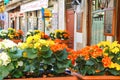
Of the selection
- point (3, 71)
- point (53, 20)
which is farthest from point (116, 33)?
point (53, 20)

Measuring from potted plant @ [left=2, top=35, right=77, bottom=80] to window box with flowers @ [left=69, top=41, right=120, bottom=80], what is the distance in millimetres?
171

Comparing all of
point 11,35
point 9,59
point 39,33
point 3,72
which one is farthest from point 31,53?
point 11,35

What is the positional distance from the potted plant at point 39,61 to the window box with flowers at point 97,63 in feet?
0.56

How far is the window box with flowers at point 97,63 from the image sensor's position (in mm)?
3951

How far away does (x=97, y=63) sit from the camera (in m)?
3.97

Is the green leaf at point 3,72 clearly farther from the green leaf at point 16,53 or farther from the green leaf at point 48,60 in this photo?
the green leaf at point 48,60

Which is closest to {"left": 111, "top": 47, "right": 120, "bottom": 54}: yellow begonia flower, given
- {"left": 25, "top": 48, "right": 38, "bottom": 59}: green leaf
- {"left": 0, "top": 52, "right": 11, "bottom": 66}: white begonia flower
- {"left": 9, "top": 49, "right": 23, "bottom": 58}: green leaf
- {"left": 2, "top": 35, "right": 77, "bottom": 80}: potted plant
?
{"left": 2, "top": 35, "right": 77, "bottom": 80}: potted plant

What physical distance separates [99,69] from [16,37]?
364 inches

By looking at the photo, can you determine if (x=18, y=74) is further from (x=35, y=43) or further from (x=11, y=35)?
(x=11, y=35)

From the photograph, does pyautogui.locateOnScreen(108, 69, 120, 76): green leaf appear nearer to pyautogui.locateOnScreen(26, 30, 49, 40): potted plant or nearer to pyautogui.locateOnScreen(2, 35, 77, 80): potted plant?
pyautogui.locateOnScreen(2, 35, 77, 80): potted plant

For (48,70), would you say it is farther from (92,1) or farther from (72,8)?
(72,8)

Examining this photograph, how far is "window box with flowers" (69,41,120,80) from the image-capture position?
156 inches

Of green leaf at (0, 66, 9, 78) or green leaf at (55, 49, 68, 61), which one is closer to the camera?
green leaf at (0, 66, 9, 78)

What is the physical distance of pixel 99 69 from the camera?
13.0 feet
